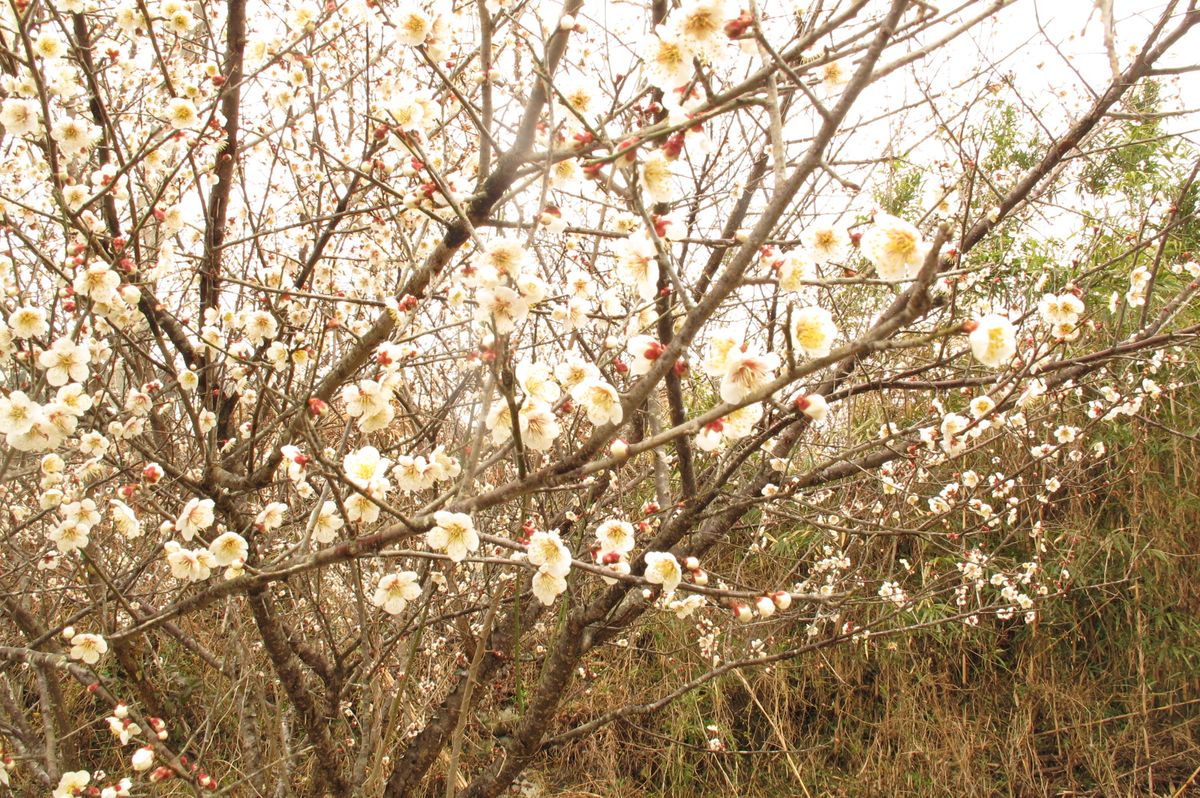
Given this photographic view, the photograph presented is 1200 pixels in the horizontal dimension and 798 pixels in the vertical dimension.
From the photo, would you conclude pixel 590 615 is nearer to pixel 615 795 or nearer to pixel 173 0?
pixel 615 795

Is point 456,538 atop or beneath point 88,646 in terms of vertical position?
atop

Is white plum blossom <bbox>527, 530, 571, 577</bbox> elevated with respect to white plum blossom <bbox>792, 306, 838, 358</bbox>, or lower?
lower

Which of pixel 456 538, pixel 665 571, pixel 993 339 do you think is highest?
pixel 993 339

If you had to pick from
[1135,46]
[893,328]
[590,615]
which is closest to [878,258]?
[893,328]

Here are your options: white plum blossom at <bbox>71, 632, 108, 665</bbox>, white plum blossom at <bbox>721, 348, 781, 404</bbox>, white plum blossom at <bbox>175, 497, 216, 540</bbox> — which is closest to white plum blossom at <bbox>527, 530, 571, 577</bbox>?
white plum blossom at <bbox>721, 348, 781, 404</bbox>

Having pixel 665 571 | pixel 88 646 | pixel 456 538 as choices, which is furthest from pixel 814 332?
pixel 88 646

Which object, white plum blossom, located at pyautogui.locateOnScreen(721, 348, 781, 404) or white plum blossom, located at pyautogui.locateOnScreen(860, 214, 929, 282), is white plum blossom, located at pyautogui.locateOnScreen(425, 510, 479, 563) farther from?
white plum blossom, located at pyautogui.locateOnScreen(860, 214, 929, 282)

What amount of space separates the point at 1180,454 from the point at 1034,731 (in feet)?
5.58

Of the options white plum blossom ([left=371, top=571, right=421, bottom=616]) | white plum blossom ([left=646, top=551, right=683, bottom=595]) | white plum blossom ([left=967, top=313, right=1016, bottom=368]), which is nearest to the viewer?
white plum blossom ([left=967, top=313, right=1016, bottom=368])

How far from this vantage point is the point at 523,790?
12.8 feet

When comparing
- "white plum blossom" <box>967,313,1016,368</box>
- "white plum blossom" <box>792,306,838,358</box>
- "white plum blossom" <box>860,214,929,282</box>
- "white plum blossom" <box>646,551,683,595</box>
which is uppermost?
"white plum blossom" <box>860,214,929,282</box>

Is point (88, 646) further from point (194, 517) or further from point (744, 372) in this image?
point (744, 372)

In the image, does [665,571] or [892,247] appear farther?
[665,571]

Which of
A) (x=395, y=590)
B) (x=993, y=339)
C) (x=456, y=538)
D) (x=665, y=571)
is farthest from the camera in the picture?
(x=395, y=590)
